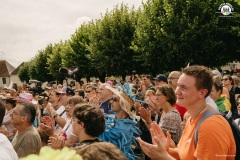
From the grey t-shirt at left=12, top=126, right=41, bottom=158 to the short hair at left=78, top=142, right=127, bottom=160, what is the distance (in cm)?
277

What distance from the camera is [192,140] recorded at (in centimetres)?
267

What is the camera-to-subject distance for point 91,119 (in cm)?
352

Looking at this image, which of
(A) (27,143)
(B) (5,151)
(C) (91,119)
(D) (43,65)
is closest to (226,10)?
(A) (27,143)

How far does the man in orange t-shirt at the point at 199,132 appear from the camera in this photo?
7.97ft

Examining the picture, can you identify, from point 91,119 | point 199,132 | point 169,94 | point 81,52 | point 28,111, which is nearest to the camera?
point 199,132

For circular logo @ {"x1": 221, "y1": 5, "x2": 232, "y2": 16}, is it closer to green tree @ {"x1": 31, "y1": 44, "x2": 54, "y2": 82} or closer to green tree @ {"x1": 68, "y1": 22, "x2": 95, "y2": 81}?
green tree @ {"x1": 68, "y1": 22, "x2": 95, "y2": 81}

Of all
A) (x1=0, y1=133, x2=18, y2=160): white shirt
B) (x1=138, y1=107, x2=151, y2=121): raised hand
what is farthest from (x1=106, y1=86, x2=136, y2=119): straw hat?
(x1=0, y1=133, x2=18, y2=160): white shirt

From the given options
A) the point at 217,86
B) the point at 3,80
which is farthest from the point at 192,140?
the point at 3,80

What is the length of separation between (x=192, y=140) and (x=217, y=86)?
290cm

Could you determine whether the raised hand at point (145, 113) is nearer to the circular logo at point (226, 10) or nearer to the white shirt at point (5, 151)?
the white shirt at point (5, 151)

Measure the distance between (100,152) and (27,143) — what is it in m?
2.90

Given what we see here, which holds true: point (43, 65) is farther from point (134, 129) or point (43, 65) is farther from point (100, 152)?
point (100, 152)

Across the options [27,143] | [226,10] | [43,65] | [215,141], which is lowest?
[27,143]

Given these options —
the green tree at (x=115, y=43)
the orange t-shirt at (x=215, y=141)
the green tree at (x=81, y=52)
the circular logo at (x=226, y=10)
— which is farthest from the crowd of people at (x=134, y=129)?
the green tree at (x=81, y=52)
